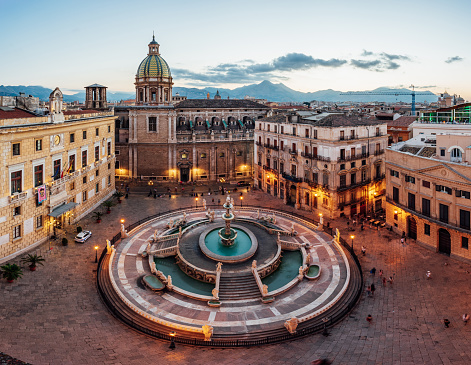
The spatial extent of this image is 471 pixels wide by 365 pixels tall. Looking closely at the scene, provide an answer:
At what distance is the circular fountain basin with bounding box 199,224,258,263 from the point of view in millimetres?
33750

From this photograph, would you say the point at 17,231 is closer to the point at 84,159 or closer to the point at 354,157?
the point at 84,159

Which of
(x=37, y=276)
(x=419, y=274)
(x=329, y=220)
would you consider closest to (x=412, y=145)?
(x=329, y=220)

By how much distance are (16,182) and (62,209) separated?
23.6 feet

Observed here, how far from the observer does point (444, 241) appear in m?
36.7

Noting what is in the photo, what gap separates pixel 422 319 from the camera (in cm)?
2559

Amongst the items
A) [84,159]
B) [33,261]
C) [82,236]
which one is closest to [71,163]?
[84,159]

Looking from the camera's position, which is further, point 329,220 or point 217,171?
point 217,171

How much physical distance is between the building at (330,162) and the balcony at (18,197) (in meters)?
36.3

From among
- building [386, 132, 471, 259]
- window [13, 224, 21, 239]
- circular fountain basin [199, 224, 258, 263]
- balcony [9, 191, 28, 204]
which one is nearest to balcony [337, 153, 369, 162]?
building [386, 132, 471, 259]

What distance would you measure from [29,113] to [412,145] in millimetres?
47906

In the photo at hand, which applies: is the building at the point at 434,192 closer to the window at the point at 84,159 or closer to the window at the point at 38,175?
the window at the point at 84,159

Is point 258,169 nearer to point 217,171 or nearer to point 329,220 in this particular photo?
point 217,171

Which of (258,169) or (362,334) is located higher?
(258,169)

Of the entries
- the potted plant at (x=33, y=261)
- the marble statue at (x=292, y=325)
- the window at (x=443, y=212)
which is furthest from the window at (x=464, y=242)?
the potted plant at (x=33, y=261)
